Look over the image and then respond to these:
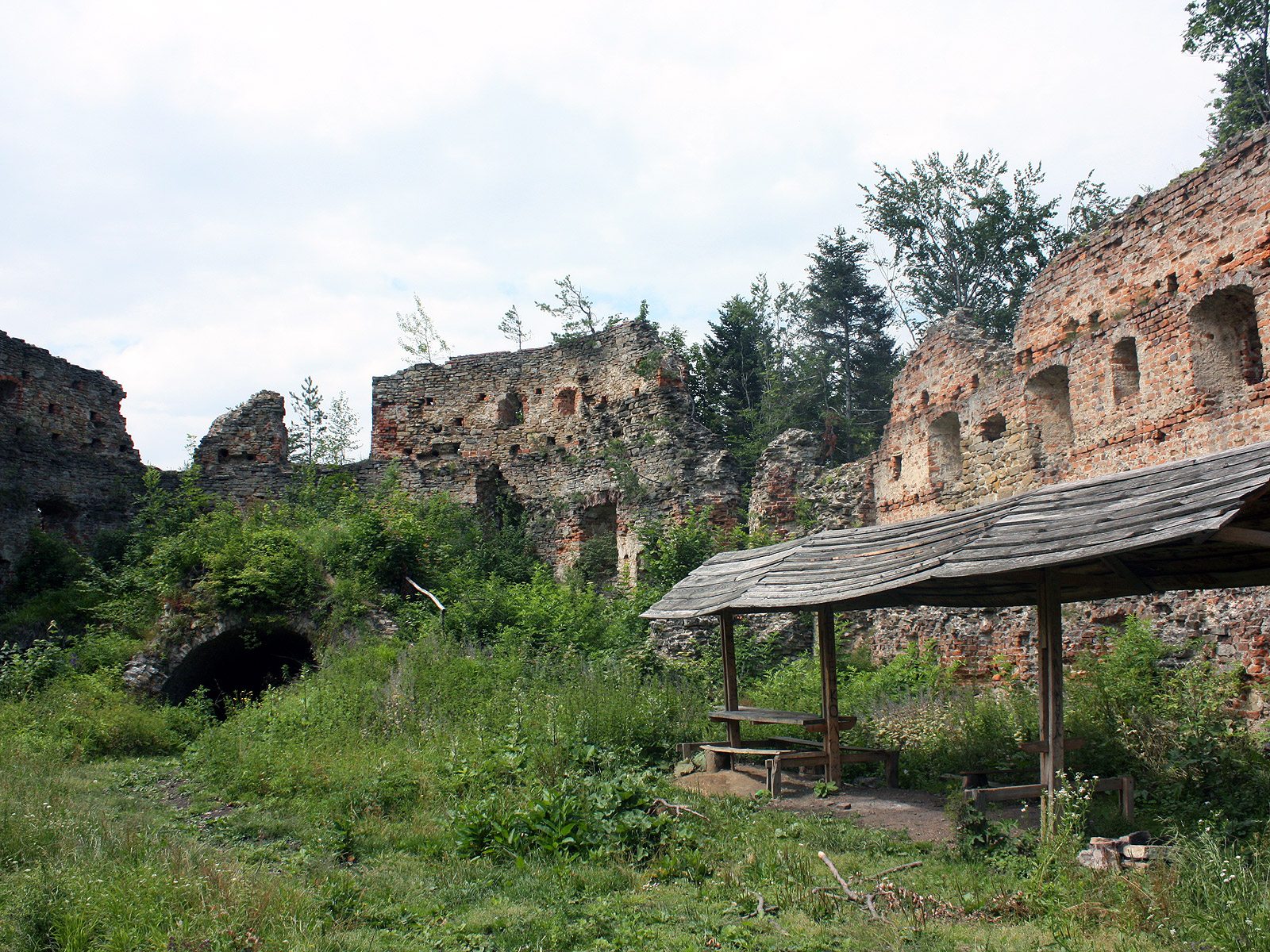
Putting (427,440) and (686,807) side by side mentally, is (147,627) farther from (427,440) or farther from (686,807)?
(686,807)

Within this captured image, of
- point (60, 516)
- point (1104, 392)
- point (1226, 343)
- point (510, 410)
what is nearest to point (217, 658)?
point (60, 516)

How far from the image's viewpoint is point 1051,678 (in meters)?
5.88

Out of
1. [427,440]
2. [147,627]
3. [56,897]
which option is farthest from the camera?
[427,440]

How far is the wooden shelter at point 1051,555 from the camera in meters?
4.79

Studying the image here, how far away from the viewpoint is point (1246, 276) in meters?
10.2

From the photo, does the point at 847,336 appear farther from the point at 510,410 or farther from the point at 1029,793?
the point at 1029,793

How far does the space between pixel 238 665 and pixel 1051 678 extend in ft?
44.7

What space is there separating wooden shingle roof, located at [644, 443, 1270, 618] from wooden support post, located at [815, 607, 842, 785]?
432 millimetres

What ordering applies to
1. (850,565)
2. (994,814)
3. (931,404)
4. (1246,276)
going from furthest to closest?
(931,404)
(1246,276)
(850,565)
(994,814)

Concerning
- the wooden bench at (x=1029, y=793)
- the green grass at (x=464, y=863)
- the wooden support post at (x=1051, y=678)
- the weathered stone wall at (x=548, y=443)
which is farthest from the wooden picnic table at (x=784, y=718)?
the weathered stone wall at (x=548, y=443)

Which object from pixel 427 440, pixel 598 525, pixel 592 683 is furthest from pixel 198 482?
pixel 592 683

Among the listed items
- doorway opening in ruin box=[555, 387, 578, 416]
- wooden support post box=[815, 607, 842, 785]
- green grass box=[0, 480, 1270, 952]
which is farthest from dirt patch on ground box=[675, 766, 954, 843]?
doorway opening in ruin box=[555, 387, 578, 416]

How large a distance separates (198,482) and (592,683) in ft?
40.2

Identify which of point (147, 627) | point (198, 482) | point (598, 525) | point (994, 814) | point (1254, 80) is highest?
point (1254, 80)
